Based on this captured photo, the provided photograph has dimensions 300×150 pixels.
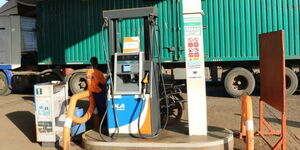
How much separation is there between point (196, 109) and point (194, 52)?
991 mm

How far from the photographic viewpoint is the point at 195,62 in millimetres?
6836

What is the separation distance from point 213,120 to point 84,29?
281 inches

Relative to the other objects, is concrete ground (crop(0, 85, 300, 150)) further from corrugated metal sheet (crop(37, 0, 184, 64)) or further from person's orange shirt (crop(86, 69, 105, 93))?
corrugated metal sheet (crop(37, 0, 184, 64))

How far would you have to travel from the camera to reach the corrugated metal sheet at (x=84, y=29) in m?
13.3

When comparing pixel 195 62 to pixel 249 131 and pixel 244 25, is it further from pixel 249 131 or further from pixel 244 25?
pixel 244 25

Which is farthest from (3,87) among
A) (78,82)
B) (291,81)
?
(291,81)

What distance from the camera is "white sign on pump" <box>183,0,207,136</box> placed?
22.3 feet

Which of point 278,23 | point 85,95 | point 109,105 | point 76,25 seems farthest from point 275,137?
point 76,25

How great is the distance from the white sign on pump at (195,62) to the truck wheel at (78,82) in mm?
8406

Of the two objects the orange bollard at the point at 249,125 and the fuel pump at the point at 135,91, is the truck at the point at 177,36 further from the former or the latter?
the orange bollard at the point at 249,125

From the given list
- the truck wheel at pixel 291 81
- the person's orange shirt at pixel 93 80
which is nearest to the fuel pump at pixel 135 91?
the person's orange shirt at pixel 93 80

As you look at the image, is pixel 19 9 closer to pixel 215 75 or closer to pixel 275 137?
pixel 215 75

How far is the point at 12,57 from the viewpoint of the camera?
1531 cm

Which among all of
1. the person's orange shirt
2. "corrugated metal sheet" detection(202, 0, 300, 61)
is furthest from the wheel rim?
the person's orange shirt
